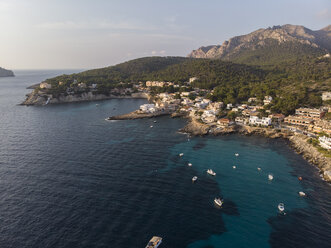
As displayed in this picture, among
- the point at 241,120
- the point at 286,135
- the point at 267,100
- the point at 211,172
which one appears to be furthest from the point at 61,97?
the point at 286,135

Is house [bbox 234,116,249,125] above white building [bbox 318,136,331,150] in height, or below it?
above

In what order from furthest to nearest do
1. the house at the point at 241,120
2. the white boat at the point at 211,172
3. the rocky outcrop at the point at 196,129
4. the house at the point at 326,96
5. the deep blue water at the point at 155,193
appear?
the house at the point at 326,96 → the house at the point at 241,120 → the rocky outcrop at the point at 196,129 → the white boat at the point at 211,172 → the deep blue water at the point at 155,193

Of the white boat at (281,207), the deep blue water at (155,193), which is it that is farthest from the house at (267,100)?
the white boat at (281,207)

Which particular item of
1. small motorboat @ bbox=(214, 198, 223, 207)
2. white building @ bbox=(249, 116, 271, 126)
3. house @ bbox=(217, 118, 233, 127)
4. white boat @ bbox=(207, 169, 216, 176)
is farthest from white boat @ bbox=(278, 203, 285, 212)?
white building @ bbox=(249, 116, 271, 126)

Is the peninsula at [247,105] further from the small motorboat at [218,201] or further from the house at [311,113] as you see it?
the small motorboat at [218,201]

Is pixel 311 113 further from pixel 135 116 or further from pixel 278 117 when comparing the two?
pixel 135 116

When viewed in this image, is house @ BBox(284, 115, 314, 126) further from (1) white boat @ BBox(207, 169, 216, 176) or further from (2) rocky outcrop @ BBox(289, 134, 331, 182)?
(1) white boat @ BBox(207, 169, 216, 176)
